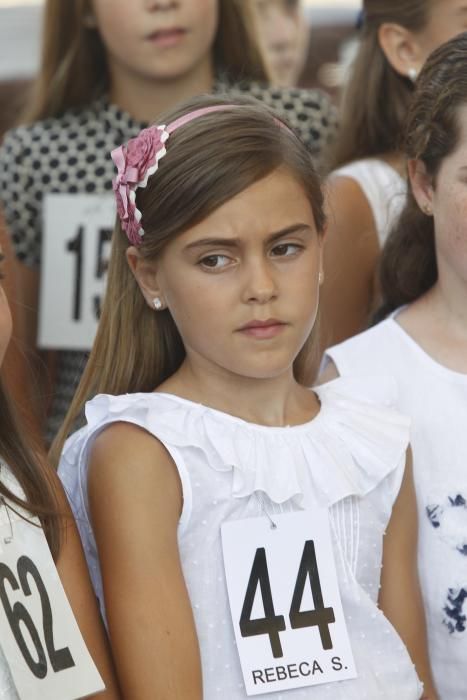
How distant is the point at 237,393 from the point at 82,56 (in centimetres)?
143

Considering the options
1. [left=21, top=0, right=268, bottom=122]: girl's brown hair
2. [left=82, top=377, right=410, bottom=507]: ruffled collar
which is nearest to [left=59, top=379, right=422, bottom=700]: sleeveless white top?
[left=82, top=377, right=410, bottom=507]: ruffled collar

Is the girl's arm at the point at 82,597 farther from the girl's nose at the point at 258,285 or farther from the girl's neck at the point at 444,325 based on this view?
the girl's neck at the point at 444,325

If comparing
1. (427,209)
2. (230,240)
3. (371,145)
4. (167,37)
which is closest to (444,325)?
(427,209)

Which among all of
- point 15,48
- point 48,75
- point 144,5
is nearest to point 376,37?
point 144,5

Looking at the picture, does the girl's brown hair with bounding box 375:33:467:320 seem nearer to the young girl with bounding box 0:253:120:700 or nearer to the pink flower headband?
the pink flower headband

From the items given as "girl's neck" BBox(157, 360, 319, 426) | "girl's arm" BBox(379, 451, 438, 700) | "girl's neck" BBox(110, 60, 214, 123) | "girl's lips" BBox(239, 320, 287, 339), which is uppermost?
"girl's neck" BBox(110, 60, 214, 123)

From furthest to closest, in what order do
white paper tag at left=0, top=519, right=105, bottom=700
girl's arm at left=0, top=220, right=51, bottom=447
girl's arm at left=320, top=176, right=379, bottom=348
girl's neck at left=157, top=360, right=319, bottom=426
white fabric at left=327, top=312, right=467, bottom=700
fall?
girl's arm at left=320, top=176, right=379, bottom=348
girl's arm at left=0, top=220, right=51, bottom=447
white fabric at left=327, top=312, right=467, bottom=700
girl's neck at left=157, top=360, right=319, bottom=426
white paper tag at left=0, top=519, right=105, bottom=700

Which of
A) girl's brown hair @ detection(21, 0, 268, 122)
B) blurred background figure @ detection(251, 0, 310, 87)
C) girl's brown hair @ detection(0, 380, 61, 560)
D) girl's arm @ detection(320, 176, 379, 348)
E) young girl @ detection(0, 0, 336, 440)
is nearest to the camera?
girl's brown hair @ detection(0, 380, 61, 560)

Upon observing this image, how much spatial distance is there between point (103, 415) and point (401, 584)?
→ 1.62 feet

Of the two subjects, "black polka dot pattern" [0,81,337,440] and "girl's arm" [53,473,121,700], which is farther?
"black polka dot pattern" [0,81,337,440]

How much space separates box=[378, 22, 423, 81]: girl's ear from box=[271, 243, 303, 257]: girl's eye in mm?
954

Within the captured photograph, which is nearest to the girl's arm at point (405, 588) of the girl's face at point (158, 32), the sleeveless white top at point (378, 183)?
the sleeveless white top at point (378, 183)

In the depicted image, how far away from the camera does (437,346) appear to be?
2520 millimetres

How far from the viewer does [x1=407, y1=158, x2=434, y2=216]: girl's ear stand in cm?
248
